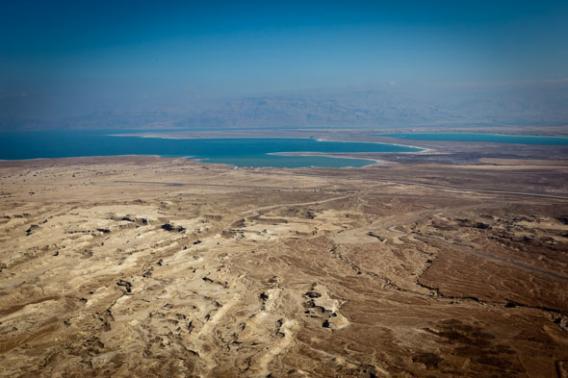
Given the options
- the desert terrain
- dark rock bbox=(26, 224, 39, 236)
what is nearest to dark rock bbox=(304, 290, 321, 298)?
the desert terrain

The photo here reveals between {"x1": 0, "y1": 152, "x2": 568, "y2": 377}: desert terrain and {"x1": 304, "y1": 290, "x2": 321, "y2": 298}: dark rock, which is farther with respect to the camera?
{"x1": 304, "y1": 290, "x2": 321, "y2": 298}: dark rock

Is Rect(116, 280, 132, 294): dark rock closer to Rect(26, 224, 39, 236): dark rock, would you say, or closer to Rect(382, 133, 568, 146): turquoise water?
Rect(26, 224, 39, 236): dark rock

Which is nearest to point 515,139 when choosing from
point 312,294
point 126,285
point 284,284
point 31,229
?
point 284,284

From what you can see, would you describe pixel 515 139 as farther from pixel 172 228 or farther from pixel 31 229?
pixel 31 229

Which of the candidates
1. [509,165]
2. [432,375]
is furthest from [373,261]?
[509,165]

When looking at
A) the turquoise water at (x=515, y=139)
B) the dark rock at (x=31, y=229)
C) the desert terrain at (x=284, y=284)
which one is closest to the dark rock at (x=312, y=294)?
the desert terrain at (x=284, y=284)

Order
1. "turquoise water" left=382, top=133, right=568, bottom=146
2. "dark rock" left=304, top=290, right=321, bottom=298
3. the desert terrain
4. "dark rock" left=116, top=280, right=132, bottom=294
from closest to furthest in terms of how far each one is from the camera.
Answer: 1. the desert terrain
2. "dark rock" left=304, top=290, right=321, bottom=298
3. "dark rock" left=116, top=280, right=132, bottom=294
4. "turquoise water" left=382, top=133, right=568, bottom=146

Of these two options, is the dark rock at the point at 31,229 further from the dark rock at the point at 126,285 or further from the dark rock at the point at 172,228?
the dark rock at the point at 126,285

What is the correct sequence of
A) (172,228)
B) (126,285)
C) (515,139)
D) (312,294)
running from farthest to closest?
1. (515,139)
2. (172,228)
3. (126,285)
4. (312,294)

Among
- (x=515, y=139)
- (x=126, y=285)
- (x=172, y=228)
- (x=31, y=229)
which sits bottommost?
(x=126, y=285)
